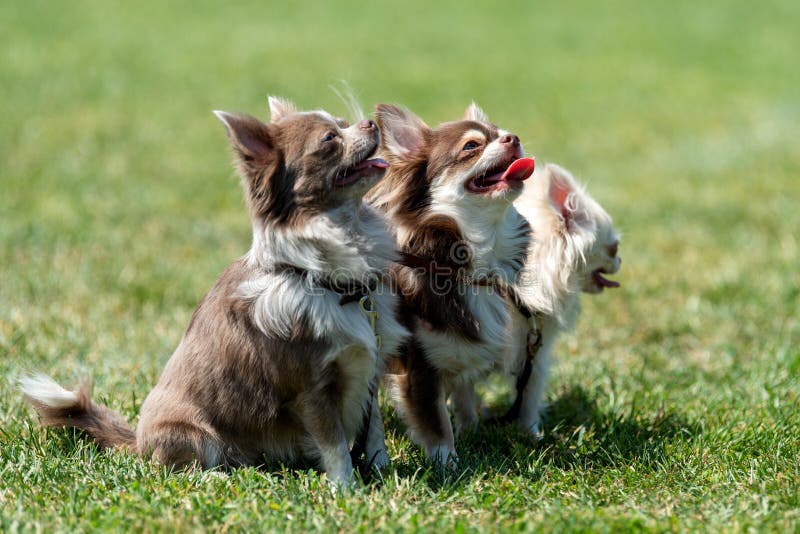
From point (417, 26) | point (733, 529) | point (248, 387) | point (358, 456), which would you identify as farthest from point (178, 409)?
point (417, 26)

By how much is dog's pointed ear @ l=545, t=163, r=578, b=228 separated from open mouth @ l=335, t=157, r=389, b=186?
1.27m

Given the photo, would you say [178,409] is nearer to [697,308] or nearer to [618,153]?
[697,308]

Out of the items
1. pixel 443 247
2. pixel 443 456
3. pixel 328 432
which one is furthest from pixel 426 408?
pixel 443 247

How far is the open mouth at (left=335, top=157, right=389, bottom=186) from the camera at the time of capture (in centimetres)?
362

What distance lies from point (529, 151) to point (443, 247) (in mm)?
6945

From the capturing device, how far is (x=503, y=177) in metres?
3.99

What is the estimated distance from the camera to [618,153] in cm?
1148

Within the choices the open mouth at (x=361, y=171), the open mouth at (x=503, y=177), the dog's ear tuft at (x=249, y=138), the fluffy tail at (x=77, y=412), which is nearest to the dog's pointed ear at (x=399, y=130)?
the open mouth at (x=503, y=177)

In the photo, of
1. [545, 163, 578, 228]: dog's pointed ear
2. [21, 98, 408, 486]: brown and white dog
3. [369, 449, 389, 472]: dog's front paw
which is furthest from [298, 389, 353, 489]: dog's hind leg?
[545, 163, 578, 228]: dog's pointed ear

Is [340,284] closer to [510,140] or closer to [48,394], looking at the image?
[510,140]

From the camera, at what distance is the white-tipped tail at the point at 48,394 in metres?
4.07

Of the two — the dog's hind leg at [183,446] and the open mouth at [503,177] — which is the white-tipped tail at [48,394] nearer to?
the dog's hind leg at [183,446]

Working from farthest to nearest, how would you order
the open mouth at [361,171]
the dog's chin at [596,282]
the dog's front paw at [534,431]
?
the dog's chin at [596,282], the dog's front paw at [534,431], the open mouth at [361,171]

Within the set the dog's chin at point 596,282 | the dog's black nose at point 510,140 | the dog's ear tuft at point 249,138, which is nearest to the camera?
the dog's ear tuft at point 249,138
